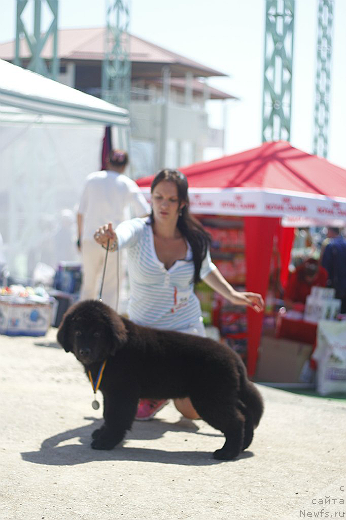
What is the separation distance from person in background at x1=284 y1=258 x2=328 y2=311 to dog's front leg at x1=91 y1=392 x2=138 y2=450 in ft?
17.7

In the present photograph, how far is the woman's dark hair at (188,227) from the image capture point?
205 inches

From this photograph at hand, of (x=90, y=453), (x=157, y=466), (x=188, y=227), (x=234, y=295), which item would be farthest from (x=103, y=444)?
(x=188, y=227)

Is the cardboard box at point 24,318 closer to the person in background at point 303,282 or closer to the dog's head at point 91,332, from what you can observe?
the person in background at point 303,282

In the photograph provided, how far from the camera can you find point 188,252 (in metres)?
5.34

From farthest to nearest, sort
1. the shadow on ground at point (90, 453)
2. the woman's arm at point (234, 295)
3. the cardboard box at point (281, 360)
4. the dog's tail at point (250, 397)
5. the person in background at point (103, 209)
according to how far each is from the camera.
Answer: the cardboard box at point (281, 360) → the person in background at point (103, 209) → the woman's arm at point (234, 295) → the dog's tail at point (250, 397) → the shadow on ground at point (90, 453)

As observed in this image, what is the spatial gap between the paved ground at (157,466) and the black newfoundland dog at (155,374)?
0.63ft

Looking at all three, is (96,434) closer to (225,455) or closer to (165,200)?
(225,455)

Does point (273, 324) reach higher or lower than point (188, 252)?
lower

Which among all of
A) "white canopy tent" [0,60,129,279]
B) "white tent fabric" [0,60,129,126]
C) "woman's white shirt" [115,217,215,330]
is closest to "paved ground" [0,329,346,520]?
"woman's white shirt" [115,217,215,330]

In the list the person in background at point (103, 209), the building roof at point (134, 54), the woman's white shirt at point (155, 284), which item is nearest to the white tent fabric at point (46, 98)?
the person in background at point (103, 209)

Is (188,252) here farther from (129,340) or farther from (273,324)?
(273,324)

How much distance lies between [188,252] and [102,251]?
9.93 ft

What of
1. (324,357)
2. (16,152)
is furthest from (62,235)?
(324,357)

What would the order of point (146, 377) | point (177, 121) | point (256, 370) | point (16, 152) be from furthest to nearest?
point (177, 121)
point (16, 152)
point (256, 370)
point (146, 377)
